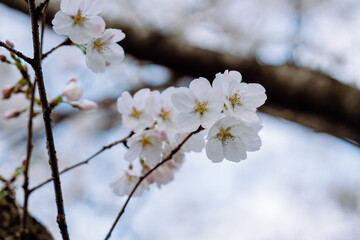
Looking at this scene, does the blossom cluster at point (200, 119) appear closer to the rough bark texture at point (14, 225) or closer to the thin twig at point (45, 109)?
the thin twig at point (45, 109)

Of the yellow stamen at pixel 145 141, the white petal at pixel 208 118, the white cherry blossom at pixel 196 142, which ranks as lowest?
the yellow stamen at pixel 145 141

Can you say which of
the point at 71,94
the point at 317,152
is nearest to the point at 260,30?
the point at 317,152

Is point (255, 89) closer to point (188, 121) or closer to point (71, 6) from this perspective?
point (188, 121)

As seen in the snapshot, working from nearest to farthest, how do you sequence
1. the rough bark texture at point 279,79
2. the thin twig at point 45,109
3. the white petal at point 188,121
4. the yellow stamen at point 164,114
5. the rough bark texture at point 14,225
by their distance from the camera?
the thin twig at point 45,109 → the white petal at point 188,121 → the yellow stamen at point 164,114 → the rough bark texture at point 14,225 → the rough bark texture at point 279,79

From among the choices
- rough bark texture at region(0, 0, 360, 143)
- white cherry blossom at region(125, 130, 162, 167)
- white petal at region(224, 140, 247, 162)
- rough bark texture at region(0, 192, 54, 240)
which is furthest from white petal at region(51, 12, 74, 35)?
rough bark texture at region(0, 0, 360, 143)

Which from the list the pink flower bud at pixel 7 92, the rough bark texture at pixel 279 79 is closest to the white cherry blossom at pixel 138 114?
the pink flower bud at pixel 7 92

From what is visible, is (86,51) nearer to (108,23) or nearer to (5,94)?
(5,94)

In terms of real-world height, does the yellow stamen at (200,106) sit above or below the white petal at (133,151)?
above
